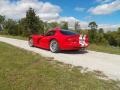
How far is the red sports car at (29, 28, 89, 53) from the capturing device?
11789 millimetres

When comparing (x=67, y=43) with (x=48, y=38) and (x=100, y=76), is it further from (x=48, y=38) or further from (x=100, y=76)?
(x=100, y=76)

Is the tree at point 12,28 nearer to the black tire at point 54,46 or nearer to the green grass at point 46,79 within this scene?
the black tire at point 54,46

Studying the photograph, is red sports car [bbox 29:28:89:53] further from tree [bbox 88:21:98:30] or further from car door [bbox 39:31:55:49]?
tree [bbox 88:21:98:30]

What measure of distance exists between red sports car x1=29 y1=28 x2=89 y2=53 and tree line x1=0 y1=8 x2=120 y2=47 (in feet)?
36.2

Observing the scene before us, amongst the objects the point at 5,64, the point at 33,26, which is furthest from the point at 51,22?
the point at 5,64

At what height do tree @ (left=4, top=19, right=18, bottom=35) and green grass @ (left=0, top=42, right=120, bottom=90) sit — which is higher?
tree @ (left=4, top=19, right=18, bottom=35)

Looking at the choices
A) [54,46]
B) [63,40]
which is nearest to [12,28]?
[54,46]

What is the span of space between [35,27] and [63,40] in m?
25.7

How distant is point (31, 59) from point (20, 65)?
133cm

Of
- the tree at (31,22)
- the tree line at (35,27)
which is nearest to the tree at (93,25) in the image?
the tree line at (35,27)

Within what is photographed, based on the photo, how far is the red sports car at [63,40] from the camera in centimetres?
1179

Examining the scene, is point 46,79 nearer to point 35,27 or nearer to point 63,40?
point 63,40

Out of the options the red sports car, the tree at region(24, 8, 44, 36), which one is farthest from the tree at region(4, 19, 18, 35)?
the red sports car

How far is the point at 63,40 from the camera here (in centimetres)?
1191
